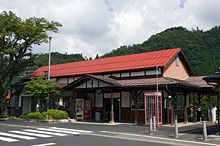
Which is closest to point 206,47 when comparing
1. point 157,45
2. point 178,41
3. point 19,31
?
point 178,41

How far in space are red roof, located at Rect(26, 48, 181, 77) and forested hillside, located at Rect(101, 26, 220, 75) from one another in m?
33.9

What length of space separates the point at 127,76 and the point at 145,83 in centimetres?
409

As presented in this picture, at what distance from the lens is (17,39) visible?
2688 cm

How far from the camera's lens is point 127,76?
77.5 ft

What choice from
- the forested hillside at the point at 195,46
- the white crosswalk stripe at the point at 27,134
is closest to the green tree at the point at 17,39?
the white crosswalk stripe at the point at 27,134

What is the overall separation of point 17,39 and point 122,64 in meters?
12.2

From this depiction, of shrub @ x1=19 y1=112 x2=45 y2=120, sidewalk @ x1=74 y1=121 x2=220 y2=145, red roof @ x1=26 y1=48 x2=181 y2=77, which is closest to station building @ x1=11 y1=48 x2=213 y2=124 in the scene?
red roof @ x1=26 y1=48 x2=181 y2=77

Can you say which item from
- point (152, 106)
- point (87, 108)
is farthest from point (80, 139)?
point (87, 108)

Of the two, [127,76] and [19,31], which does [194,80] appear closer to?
[127,76]

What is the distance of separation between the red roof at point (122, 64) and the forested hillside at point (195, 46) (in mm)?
33883

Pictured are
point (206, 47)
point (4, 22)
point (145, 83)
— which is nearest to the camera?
point (145, 83)

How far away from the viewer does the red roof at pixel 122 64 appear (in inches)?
904

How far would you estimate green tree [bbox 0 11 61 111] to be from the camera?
2580 centimetres

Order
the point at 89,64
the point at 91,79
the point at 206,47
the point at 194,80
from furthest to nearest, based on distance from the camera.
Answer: the point at 206,47
the point at 89,64
the point at 194,80
the point at 91,79
